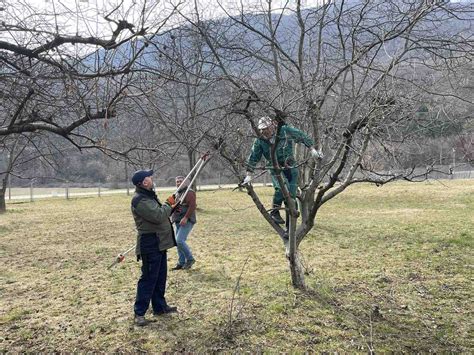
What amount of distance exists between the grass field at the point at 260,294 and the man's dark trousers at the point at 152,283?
218 millimetres

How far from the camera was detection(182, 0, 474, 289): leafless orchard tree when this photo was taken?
4.15 meters

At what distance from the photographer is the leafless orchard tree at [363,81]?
4152mm

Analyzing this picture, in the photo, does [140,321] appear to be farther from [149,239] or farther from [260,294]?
[260,294]

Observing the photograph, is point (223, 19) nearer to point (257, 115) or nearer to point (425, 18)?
point (257, 115)

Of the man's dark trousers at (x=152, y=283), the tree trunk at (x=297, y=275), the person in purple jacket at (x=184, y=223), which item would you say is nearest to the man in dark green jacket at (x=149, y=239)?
the man's dark trousers at (x=152, y=283)

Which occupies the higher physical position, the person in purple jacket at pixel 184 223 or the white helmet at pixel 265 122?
the white helmet at pixel 265 122

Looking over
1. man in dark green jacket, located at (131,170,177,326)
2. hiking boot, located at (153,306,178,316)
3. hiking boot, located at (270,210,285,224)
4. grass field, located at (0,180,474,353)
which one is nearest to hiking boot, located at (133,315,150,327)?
man in dark green jacket, located at (131,170,177,326)

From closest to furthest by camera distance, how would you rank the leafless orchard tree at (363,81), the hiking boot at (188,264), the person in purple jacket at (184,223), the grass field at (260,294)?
1. the leafless orchard tree at (363,81)
2. the grass field at (260,294)
3. the person in purple jacket at (184,223)
4. the hiking boot at (188,264)

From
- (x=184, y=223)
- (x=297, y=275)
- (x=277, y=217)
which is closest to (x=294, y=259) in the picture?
(x=297, y=275)

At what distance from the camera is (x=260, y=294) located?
552 cm

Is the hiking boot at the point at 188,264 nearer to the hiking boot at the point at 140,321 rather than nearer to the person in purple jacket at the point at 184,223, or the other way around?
the person in purple jacket at the point at 184,223

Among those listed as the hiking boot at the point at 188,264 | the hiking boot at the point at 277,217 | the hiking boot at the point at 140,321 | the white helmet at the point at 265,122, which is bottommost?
the hiking boot at the point at 140,321

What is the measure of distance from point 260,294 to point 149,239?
1.65 meters

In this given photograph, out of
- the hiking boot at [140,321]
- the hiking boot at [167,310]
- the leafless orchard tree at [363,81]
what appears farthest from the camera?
the hiking boot at [167,310]
